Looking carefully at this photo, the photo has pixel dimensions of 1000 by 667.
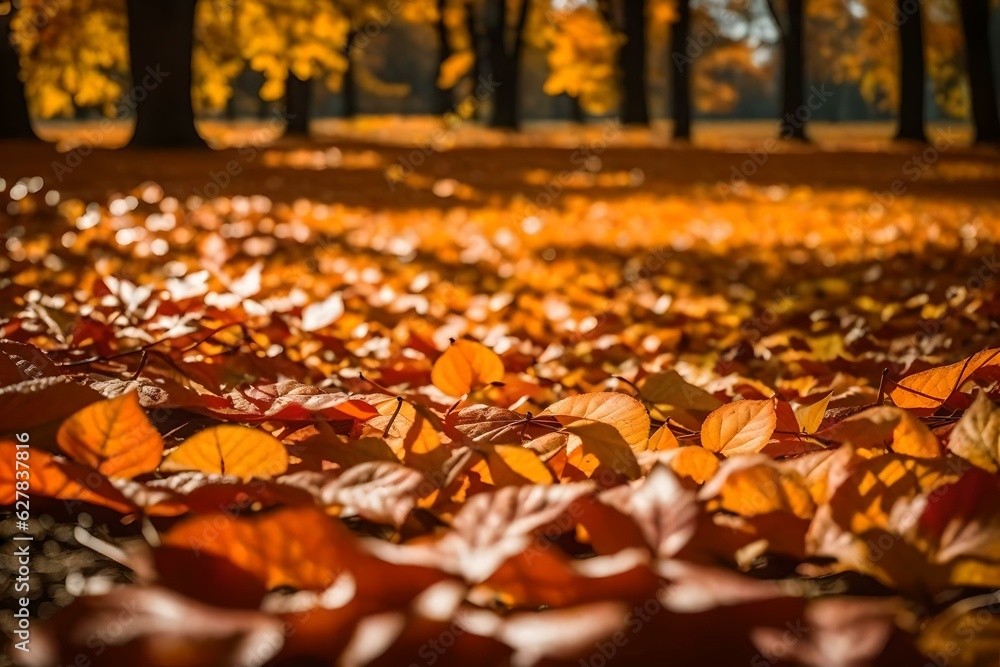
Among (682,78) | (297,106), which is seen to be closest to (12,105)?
(297,106)

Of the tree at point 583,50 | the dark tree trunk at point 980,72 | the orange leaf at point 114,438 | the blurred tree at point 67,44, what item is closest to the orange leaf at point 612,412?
the orange leaf at point 114,438

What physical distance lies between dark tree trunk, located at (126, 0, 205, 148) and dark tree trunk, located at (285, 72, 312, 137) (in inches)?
413

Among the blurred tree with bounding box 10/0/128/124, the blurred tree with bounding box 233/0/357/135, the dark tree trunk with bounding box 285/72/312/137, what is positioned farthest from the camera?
the dark tree trunk with bounding box 285/72/312/137

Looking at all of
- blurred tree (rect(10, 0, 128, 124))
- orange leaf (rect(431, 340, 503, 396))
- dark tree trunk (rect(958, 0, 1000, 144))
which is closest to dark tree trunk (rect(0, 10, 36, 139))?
blurred tree (rect(10, 0, 128, 124))

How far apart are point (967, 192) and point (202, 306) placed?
32.0 feet

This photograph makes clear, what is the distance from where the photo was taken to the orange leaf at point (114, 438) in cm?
85

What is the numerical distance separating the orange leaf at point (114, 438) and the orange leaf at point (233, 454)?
3 cm

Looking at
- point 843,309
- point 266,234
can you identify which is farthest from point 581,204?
point 843,309

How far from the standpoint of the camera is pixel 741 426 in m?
1.01

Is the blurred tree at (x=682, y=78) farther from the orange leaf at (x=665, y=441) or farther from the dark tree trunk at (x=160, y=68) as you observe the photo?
the orange leaf at (x=665, y=441)

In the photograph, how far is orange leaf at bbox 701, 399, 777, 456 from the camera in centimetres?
100

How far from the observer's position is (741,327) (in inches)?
129

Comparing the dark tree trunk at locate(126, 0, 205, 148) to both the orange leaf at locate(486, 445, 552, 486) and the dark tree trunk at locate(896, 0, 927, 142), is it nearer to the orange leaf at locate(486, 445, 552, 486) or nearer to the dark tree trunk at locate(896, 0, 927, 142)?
the orange leaf at locate(486, 445, 552, 486)

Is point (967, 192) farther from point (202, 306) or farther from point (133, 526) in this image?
point (133, 526)
